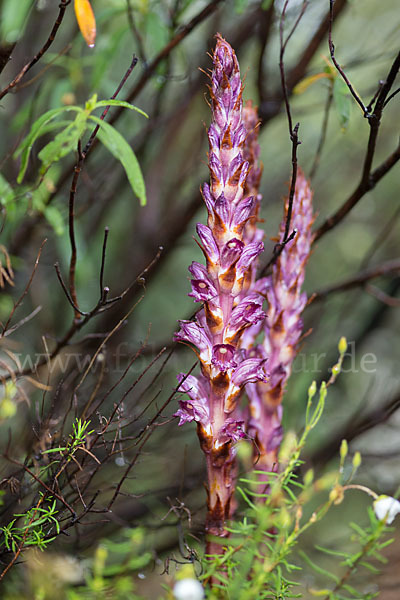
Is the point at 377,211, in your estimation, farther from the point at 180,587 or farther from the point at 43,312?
the point at 180,587

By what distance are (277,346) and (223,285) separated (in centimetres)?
20

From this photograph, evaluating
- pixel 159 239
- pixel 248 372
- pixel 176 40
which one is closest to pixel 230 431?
pixel 248 372

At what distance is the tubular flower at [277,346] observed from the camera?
76cm

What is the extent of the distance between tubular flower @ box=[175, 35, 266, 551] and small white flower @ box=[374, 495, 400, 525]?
0.15m

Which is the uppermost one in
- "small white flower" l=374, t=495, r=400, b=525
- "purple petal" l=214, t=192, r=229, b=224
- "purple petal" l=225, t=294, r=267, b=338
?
"purple petal" l=214, t=192, r=229, b=224

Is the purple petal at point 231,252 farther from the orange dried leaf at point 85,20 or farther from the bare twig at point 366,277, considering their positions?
the bare twig at point 366,277

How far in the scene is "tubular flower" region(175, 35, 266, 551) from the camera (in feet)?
1.94

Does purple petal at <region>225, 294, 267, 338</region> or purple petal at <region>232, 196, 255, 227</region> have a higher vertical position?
purple petal at <region>232, 196, 255, 227</region>

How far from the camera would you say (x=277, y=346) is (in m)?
0.77

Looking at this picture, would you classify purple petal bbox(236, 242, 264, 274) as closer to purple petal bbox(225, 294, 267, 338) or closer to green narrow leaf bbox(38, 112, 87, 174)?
purple petal bbox(225, 294, 267, 338)

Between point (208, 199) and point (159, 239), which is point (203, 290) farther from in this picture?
point (159, 239)

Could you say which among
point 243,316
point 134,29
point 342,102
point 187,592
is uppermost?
point 134,29

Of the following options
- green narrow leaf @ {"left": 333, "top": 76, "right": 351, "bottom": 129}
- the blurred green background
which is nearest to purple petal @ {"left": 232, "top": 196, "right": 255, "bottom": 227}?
the blurred green background

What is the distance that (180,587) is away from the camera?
0.49 m
